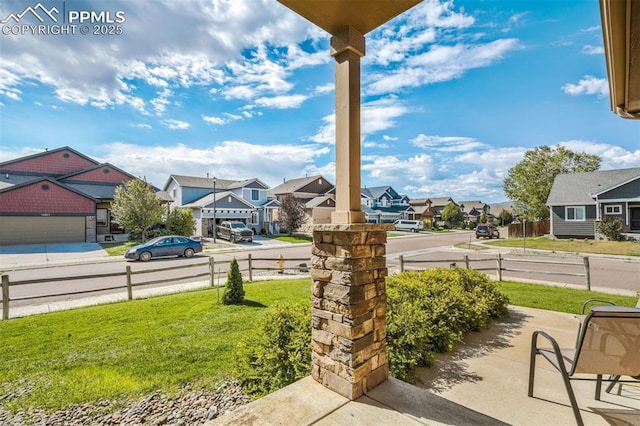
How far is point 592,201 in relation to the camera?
22.4 metres

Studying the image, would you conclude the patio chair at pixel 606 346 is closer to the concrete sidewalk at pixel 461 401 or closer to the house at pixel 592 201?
the concrete sidewalk at pixel 461 401

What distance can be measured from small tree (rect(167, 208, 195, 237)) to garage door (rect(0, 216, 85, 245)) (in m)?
6.73

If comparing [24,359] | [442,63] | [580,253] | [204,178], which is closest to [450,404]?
[24,359]

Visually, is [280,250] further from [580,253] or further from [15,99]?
[580,253]

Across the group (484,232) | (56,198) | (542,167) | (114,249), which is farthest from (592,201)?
(56,198)

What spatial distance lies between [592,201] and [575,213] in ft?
4.57

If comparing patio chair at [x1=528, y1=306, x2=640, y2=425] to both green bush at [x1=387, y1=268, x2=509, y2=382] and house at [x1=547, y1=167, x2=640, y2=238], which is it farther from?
house at [x1=547, y1=167, x2=640, y2=238]

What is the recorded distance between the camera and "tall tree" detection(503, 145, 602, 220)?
3459 centimetres

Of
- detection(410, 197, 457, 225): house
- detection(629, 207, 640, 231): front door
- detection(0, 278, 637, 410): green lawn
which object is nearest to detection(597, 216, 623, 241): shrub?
detection(629, 207, 640, 231): front door

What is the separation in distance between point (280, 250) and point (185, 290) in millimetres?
11595

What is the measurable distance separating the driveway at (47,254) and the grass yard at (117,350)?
12027 millimetres

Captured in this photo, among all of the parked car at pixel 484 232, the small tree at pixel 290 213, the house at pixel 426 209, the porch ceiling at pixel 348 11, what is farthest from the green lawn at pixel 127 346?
the house at pixel 426 209

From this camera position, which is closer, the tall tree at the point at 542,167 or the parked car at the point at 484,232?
the parked car at the point at 484,232

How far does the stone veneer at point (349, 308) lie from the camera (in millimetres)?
2322
